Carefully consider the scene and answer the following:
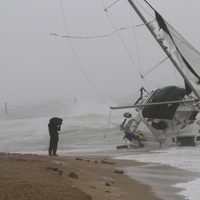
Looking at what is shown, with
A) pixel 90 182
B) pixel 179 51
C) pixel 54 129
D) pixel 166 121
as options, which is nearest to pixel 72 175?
pixel 90 182

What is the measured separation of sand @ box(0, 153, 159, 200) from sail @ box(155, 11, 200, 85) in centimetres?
334

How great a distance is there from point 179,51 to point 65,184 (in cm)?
690

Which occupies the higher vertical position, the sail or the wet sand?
the sail

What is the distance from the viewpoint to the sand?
8.45 m

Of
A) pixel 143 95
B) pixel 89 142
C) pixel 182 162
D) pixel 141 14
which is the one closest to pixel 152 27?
pixel 141 14

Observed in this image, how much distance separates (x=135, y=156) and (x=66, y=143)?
31.2 ft

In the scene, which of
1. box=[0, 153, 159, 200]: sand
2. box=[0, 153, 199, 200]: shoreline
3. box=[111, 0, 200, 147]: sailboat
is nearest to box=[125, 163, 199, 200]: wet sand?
box=[0, 153, 199, 200]: shoreline

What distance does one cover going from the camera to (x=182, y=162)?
17.0 meters

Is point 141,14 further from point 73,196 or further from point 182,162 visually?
point 73,196

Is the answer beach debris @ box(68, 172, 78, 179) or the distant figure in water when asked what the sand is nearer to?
beach debris @ box(68, 172, 78, 179)

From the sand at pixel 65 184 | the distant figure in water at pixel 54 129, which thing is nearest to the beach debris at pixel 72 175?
the sand at pixel 65 184

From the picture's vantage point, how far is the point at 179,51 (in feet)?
50.3

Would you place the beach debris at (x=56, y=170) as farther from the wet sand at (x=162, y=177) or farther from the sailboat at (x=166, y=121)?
the sailboat at (x=166, y=121)

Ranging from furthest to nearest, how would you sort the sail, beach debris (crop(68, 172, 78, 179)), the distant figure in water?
the distant figure in water, the sail, beach debris (crop(68, 172, 78, 179))
